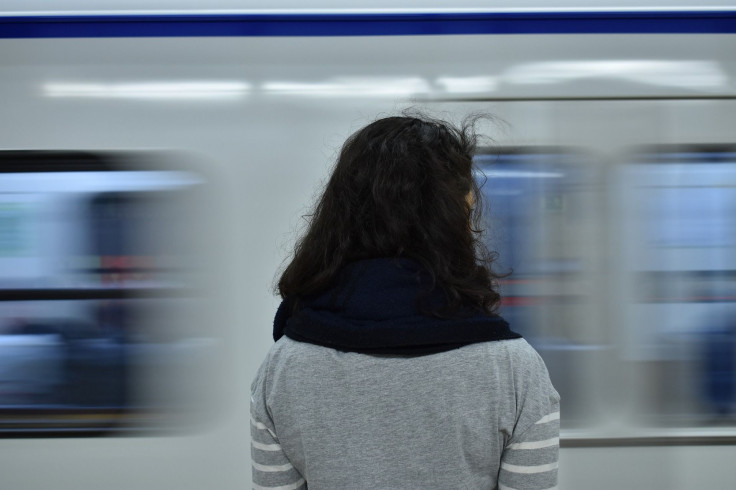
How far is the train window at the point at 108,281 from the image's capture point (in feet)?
7.74

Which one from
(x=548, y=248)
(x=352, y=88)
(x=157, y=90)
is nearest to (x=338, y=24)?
(x=352, y=88)

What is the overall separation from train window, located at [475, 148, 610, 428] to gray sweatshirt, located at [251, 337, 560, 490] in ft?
4.49

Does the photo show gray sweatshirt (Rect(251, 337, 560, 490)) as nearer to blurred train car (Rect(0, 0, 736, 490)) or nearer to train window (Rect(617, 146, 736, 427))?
blurred train car (Rect(0, 0, 736, 490))

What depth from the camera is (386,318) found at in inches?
38.9

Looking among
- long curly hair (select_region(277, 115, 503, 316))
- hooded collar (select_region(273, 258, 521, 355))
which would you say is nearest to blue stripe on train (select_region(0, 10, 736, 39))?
long curly hair (select_region(277, 115, 503, 316))

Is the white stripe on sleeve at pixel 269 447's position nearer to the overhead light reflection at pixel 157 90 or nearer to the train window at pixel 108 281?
the train window at pixel 108 281

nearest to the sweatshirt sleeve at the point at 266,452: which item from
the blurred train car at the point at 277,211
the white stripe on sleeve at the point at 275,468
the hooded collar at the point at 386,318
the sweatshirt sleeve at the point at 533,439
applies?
the white stripe on sleeve at the point at 275,468

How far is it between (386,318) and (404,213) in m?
0.17

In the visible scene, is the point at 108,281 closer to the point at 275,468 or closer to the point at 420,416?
the point at 275,468

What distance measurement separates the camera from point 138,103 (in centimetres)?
239

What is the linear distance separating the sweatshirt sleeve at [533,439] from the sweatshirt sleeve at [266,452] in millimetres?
350

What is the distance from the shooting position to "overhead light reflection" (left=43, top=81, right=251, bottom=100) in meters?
2.40

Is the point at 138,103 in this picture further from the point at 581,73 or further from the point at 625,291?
the point at 625,291

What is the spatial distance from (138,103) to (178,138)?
0.20 m
